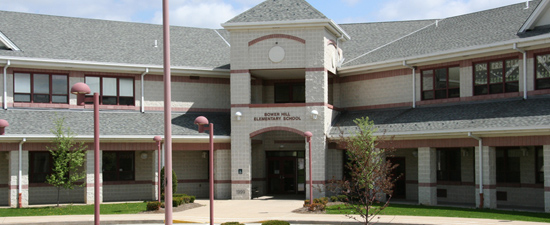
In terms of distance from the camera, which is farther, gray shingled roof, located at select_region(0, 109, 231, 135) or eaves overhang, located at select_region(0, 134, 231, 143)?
gray shingled roof, located at select_region(0, 109, 231, 135)

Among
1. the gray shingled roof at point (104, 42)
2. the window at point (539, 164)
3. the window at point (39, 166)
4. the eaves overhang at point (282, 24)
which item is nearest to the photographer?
the window at point (539, 164)

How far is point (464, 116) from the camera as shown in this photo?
88.9 feet

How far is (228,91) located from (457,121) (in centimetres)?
1370

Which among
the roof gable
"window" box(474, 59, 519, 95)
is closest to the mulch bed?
"window" box(474, 59, 519, 95)

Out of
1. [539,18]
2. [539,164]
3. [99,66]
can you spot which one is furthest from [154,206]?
[539,18]

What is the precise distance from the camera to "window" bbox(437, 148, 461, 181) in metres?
30.2

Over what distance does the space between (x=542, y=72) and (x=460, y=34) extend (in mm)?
5594

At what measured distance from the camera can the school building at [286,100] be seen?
2731 centimetres

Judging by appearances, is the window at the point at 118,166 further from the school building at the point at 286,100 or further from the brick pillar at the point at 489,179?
the brick pillar at the point at 489,179

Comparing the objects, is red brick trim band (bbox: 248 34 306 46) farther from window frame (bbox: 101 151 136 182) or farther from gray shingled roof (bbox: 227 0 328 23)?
window frame (bbox: 101 151 136 182)

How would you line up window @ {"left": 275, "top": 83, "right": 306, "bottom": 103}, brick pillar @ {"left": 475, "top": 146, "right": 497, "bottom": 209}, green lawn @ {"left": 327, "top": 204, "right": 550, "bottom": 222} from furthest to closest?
window @ {"left": 275, "top": 83, "right": 306, "bottom": 103} < brick pillar @ {"left": 475, "top": 146, "right": 497, "bottom": 209} < green lawn @ {"left": 327, "top": 204, "right": 550, "bottom": 222}

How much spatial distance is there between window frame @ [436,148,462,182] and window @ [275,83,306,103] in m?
8.53

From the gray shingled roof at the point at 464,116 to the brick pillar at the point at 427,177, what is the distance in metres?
1.33

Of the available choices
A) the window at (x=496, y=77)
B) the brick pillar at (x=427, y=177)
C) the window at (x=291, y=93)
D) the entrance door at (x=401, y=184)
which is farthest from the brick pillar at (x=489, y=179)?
the window at (x=291, y=93)
